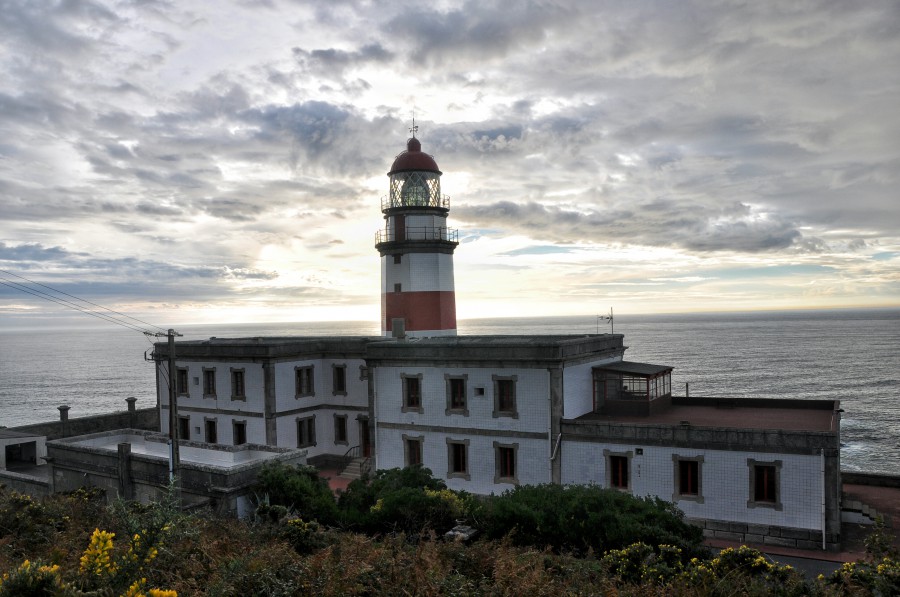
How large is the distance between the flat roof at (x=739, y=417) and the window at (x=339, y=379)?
47.3 feet

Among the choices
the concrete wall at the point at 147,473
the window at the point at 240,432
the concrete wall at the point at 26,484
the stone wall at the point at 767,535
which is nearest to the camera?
the stone wall at the point at 767,535

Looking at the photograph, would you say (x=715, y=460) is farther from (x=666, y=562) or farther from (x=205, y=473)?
(x=205, y=473)

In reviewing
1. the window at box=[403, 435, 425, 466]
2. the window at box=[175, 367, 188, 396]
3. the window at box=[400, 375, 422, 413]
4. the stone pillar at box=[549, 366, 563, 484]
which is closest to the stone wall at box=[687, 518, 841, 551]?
the stone pillar at box=[549, 366, 563, 484]

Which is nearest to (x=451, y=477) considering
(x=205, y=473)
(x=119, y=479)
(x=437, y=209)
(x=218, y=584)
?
(x=205, y=473)

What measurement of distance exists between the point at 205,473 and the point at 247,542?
976 centimetres

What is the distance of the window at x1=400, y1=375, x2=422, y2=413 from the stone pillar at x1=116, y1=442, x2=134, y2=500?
12027 mm

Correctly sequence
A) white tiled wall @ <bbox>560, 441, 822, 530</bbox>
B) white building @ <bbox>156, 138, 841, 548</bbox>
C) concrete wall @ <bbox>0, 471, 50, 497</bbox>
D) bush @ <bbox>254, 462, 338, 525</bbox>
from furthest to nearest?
concrete wall @ <bbox>0, 471, 50, 497</bbox>
white building @ <bbox>156, 138, 841, 548</bbox>
white tiled wall @ <bbox>560, 441, 822, 530</bbox>
bush @ <bbox>254, 462, 338, 525</bbox>

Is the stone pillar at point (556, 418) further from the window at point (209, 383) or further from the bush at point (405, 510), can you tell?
the window at point (209, 383)

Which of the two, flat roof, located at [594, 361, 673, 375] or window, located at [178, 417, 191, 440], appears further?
window, located at [178, 417, 191, 440]

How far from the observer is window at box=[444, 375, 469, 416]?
94.8ft

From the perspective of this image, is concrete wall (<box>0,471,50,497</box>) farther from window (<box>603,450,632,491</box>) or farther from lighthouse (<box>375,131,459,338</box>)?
window (<box>603,450,632,491</box>)

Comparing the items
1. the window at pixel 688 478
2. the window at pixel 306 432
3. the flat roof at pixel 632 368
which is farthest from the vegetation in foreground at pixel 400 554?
the window at pixel 306 432

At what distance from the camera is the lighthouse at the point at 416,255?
37969mm

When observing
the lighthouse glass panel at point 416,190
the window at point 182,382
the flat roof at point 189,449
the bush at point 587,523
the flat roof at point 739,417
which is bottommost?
the flat roof at point 189,449
